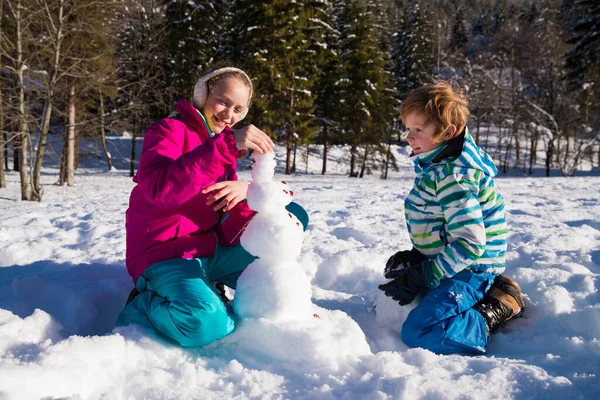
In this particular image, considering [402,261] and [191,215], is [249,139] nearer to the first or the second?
[191,215]

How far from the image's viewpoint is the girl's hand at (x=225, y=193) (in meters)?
2.13

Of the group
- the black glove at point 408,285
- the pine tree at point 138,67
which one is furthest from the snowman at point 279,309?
the pine tree at point 138,67

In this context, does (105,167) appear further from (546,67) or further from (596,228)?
(546,67)

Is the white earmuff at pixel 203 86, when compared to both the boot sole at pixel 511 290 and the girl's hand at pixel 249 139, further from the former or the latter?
the boot sole at pixel 511 290

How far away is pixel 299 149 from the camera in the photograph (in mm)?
26234

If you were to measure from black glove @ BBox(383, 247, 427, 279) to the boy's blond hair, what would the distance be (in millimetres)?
689

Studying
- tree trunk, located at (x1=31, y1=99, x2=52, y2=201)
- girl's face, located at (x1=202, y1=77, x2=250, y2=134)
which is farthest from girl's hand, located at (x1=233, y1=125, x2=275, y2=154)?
tree trunk, located at (x1=31, y1=99, x2=52, y2=201)

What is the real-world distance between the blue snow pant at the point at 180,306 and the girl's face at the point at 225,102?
803 millimetres

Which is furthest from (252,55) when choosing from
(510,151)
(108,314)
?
(510,151)

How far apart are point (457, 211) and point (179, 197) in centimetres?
136

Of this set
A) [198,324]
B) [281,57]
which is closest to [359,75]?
Answer: [281,57]

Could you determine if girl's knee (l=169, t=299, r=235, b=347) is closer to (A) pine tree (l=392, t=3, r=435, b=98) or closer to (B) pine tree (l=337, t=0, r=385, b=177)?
(B) pine tree (l=337, t=0, r=385, b=177)

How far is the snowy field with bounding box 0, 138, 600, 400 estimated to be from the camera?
1485 millimetres

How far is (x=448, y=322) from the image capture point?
6.73 ft
